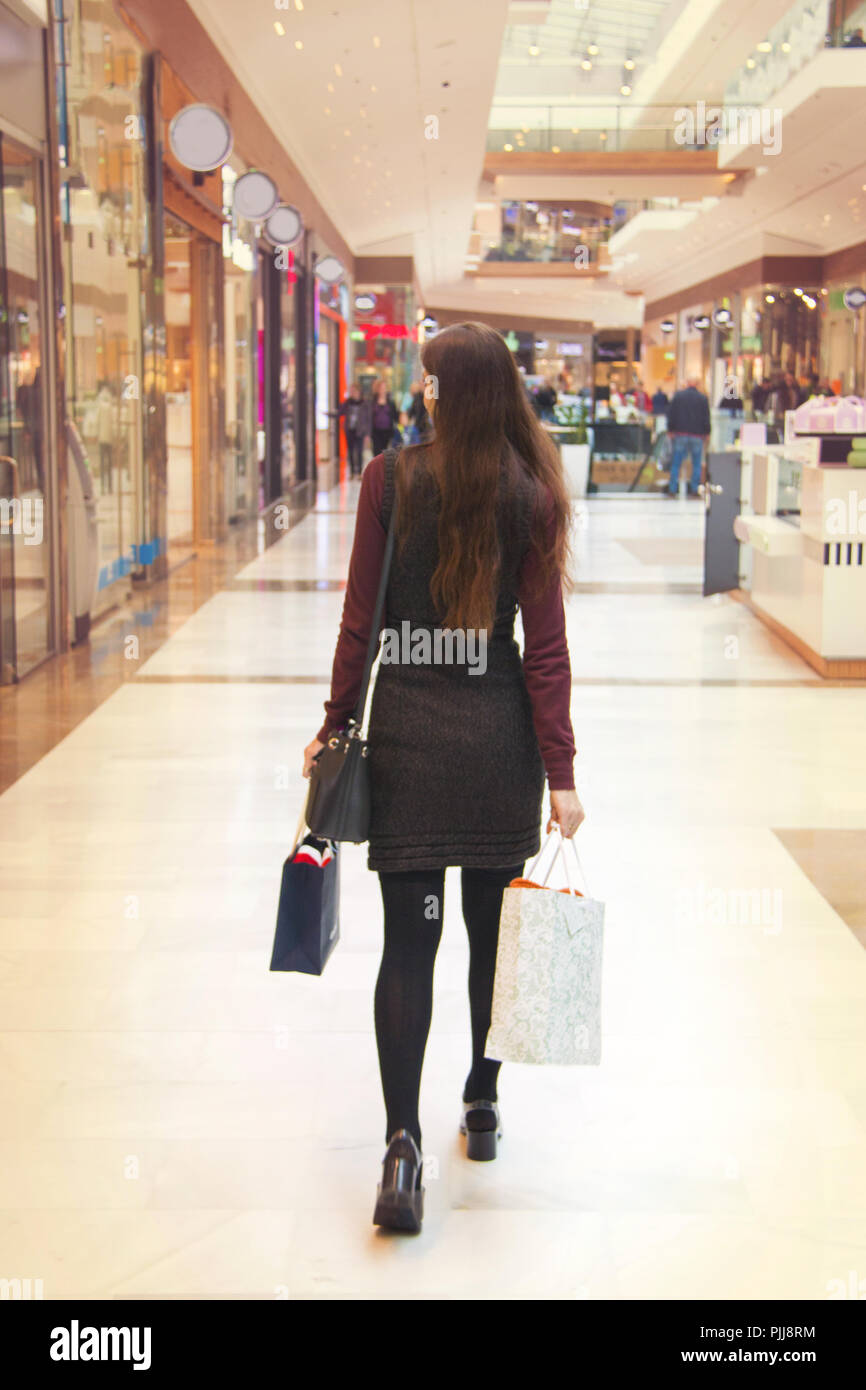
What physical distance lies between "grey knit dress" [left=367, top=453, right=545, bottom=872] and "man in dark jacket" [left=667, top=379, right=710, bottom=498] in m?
17.1

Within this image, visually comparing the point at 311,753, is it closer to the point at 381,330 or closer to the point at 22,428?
the point at 22,428

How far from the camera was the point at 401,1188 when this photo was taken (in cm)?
249

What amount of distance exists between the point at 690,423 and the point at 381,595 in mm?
17536

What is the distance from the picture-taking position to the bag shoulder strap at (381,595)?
237cm

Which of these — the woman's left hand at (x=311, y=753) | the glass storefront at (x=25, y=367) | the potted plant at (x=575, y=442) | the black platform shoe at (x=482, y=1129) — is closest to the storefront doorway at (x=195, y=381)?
the glass storefront at (x=25, y=367)

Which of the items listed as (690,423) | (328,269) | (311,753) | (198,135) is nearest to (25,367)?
(198,135)

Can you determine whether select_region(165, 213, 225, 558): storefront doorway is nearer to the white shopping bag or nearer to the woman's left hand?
the woman's left hand

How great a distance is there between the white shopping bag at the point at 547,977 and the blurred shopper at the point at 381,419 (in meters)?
19.8

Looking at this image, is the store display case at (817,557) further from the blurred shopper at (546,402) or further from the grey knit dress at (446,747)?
the blurred shopper at (546,402)

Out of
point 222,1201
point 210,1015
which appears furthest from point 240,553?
point 222,1201

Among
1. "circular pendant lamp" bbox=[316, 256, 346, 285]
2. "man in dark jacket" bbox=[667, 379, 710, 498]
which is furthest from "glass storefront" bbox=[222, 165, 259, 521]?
"man in dark jacket" bbox=[667, 379, 710, 498]

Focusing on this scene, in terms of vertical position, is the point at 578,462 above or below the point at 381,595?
above

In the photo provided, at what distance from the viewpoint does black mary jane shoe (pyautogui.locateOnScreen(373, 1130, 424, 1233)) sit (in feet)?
8.13
